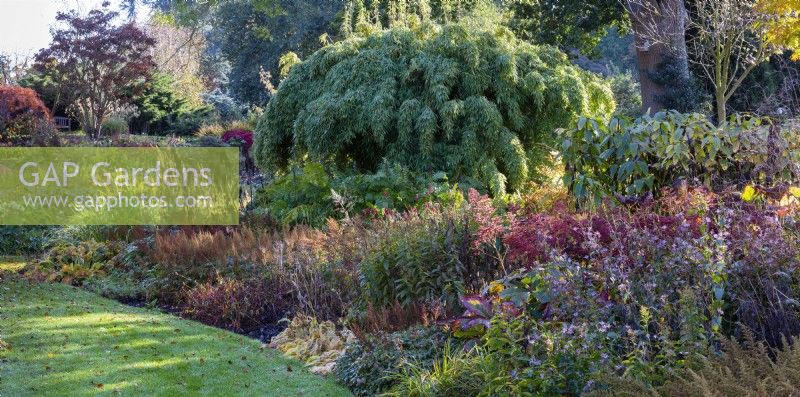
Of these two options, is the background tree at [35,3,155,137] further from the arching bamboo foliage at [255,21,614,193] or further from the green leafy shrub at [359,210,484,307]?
the green leafy shrub at [359,210,484,307]

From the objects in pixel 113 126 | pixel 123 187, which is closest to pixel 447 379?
pixel 123 187

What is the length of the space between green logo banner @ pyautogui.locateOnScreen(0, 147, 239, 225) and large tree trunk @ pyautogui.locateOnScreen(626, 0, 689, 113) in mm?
7786

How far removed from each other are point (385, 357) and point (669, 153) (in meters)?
2.77

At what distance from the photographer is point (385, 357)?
176 inches

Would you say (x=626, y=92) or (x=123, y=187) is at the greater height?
(x=626, y=92)

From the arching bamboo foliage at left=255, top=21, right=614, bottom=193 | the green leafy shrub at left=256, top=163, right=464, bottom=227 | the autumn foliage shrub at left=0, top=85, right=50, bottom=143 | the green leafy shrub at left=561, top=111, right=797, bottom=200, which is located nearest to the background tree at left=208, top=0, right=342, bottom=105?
the autumn foliage shrub at left=0, top=85, right=50, bottom=143

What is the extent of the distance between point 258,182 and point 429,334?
9.38 meters

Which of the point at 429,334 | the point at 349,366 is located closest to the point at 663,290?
the point at 429,334

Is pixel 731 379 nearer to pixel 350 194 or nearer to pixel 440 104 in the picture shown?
pixel 350 194

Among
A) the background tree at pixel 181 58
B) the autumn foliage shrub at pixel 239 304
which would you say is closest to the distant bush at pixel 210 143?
the autumn foliage shrub at pixel 239 304

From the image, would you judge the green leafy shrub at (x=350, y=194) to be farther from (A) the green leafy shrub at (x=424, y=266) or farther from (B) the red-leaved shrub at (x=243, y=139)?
(B) the red-leaved shrub at (x=243, y=139)

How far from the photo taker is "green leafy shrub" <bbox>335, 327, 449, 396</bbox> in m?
4.35

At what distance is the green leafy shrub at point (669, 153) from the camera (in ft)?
19.0

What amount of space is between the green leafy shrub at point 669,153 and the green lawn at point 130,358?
105 inches
